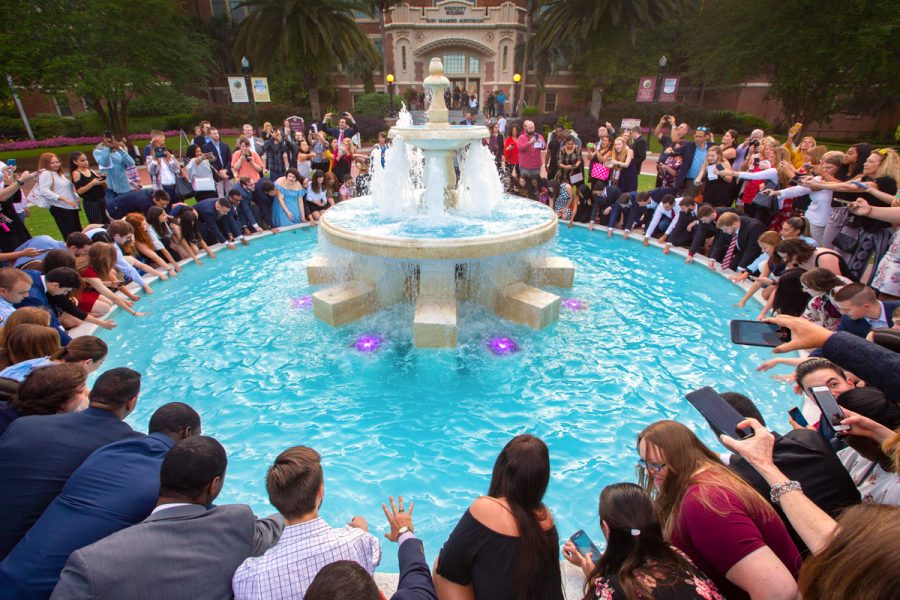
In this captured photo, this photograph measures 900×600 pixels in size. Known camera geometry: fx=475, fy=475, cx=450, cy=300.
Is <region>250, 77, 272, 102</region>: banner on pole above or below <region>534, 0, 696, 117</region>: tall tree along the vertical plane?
below

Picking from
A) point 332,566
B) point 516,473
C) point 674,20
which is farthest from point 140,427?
point 674,20

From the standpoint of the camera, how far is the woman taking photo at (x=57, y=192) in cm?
830

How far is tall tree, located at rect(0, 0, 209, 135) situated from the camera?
1809cm

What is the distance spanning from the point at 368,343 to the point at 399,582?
428cm

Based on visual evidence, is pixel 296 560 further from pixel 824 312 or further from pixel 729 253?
pixel 729 253

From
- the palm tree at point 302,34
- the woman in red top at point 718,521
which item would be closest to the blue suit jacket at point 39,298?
the woman in red top at point 718,521

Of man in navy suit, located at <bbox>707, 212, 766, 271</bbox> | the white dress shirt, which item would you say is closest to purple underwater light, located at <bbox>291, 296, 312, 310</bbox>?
the white dress shirt

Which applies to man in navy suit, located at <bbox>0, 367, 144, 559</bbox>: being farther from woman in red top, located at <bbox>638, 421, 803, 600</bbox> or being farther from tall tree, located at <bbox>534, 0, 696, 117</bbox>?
tall tree, located at <bbox>534, 0, 696, 117</bbox>

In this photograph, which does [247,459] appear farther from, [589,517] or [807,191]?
[807,191]

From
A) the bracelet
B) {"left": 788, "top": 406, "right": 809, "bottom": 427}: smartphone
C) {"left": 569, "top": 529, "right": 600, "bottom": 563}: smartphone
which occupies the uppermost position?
the bracelet

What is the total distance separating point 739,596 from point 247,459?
4.04 metres

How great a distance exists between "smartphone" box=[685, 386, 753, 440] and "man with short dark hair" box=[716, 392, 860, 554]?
20cm

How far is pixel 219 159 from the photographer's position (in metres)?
11.5

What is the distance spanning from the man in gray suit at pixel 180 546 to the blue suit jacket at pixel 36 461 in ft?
2.30
